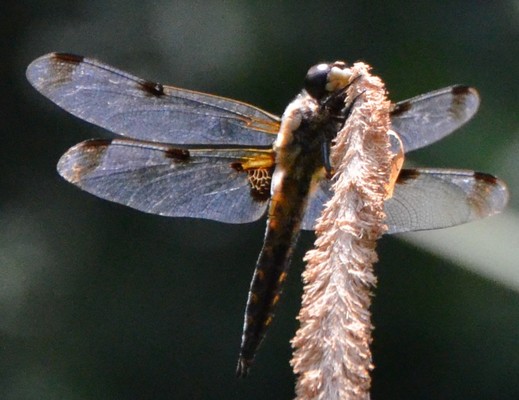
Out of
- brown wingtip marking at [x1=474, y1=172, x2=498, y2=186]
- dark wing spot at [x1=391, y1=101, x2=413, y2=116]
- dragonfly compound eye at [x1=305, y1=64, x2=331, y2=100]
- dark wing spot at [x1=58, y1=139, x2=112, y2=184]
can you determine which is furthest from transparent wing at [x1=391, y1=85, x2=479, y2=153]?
dark wing spot at [x1=58, y1=139, x2=112, y2=184]

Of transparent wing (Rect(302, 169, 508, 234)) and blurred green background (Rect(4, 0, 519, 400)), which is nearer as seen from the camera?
transparent wing (Rect(302, 169, 508, 234))

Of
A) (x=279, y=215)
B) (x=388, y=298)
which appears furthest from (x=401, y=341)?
A: (x=279, y=215)

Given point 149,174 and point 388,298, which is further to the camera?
point 388,298

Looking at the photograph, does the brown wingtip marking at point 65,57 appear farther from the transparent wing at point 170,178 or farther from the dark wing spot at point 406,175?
the dark wing spot at point 406,175

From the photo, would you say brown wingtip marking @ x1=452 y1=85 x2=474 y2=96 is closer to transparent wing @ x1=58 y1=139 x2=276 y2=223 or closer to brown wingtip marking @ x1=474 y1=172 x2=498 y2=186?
brown wingtip marking @ x1=474 y1=172 x2=498 y2=186

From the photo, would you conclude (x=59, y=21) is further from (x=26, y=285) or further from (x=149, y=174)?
(x=149, y=174)

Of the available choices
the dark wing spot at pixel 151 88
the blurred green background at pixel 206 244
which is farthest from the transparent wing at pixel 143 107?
the blurred green background at pixel 206 244
